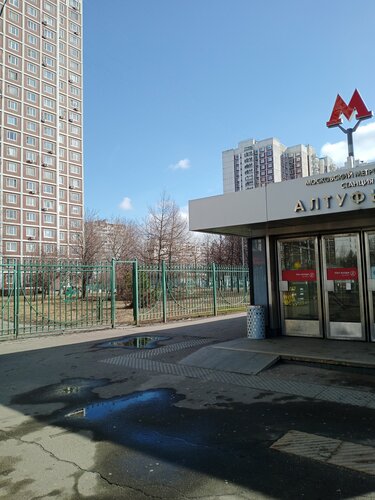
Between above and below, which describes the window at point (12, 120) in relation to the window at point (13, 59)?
below

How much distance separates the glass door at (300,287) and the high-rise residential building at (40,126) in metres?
58.6

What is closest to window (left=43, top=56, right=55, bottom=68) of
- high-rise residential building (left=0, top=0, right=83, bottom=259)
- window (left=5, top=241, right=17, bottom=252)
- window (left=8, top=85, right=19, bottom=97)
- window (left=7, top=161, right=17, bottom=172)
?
high-rise residential building (left=0, top=0, right=83, bottom=259)

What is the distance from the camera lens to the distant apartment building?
83.6ft

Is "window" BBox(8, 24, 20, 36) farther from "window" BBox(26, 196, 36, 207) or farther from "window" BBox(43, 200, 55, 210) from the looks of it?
"window" BBox(43, 200, 55, 210)

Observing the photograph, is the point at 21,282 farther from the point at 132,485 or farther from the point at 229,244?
the point at 229,244

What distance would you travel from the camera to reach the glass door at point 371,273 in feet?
29.9

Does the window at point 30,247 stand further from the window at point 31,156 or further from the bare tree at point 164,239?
the bare tree at point 164,239

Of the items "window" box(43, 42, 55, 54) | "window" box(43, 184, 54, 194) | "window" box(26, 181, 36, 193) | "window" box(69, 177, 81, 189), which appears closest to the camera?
"window" box(26, 181, 36, 193)

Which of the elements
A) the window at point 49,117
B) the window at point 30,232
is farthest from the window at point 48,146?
the window at point 30,232

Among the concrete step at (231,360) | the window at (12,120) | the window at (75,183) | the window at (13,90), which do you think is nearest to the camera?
the concrete step at (231,360)

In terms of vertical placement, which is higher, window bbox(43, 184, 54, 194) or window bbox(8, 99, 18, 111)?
window bbox(8, 99, 18, 111)

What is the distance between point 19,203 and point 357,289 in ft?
227

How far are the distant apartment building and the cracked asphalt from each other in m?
15.9

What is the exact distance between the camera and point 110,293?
15.1m
